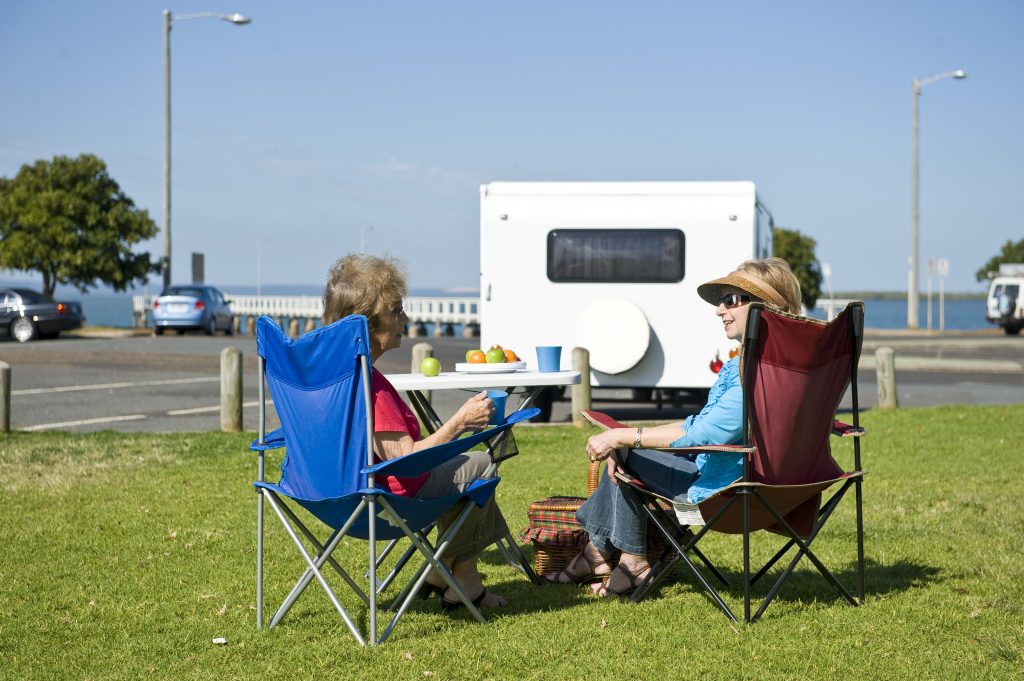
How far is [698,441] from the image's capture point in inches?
175

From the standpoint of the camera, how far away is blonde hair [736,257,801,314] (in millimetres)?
4566

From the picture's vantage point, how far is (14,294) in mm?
27859

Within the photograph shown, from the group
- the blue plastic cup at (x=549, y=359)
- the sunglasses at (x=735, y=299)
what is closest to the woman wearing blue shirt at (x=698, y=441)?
the sunglasses at (x=735, y=299)

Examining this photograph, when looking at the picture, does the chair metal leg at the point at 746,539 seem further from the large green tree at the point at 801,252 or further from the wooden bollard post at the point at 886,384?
the large green tree at the point at 801,252

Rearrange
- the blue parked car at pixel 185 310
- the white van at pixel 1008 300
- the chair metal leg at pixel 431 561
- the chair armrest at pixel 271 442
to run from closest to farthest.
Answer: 1. the chair metal leg at pixel 431 561
2. the chair armrest at pixel 271 442
3. the blue parked car at pixel 185 310
4. the white van at pixel 1008 300

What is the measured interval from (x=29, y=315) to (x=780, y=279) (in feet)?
86.1

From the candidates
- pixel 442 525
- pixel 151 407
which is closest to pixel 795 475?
pixel 442 525

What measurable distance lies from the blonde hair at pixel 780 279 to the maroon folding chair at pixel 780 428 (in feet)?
0.81

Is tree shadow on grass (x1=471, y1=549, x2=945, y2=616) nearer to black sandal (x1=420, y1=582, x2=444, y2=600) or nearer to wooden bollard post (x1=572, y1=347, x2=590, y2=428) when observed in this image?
black sandal (x1=420, y1=582, x2=444, y2=600)

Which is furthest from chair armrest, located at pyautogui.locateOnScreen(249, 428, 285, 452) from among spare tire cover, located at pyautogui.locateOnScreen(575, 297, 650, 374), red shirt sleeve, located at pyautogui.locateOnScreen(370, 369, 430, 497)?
spare tire cover, located at pyautogui.locateOnScreen(575, 297, 650, 374)

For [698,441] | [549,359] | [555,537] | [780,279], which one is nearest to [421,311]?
[549,359]

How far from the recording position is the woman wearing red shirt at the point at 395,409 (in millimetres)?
4285

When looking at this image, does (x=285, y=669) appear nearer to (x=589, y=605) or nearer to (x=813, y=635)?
(x=589, y=605)

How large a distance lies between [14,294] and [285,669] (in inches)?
1038
